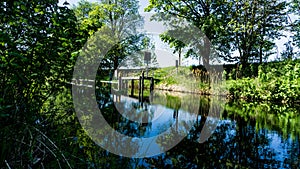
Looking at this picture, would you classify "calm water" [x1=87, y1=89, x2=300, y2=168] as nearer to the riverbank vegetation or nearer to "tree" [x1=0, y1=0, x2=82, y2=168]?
the riverbank vegetation

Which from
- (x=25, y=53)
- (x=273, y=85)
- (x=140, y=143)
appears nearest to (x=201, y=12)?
(x=273, y=85)

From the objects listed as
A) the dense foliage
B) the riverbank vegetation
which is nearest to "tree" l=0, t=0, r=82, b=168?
the riverbank vegetation

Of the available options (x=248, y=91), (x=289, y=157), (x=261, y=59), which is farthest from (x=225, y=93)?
(x=289, y=157)

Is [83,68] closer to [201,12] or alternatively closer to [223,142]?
[223,142]

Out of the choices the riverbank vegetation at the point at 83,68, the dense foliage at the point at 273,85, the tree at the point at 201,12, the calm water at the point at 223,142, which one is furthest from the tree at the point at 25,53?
the tree at the point at 201,12

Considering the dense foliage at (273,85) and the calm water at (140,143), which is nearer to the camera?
the calm water at (140,143)

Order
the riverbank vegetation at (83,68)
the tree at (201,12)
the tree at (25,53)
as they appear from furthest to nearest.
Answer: the tree at (201,12)
the riverbank vegetation at (83,68)
the tree at (25,53)

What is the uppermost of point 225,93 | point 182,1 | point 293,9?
point 182,1

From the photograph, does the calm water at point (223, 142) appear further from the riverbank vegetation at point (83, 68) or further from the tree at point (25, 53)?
the tree at point (25, 53)

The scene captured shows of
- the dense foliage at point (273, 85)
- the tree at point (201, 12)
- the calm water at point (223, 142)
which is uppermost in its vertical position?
the tree at point (201, 12)

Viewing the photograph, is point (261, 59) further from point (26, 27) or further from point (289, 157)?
point (26, 27)

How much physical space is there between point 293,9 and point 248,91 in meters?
5.64

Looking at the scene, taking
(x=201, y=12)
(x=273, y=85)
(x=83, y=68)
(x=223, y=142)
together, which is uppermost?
(x=201, y=12)

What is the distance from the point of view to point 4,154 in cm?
154
